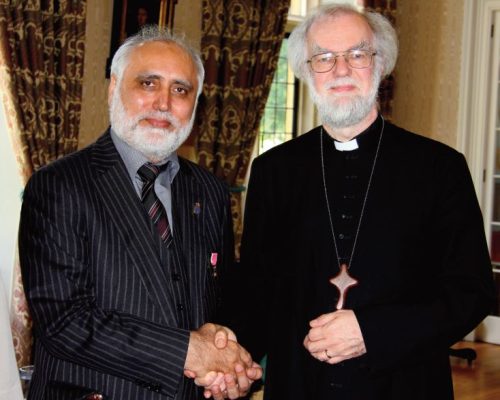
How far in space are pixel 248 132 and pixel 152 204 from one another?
3942 millimetres

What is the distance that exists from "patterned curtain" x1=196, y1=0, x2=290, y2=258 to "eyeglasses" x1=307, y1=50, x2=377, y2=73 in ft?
12.3

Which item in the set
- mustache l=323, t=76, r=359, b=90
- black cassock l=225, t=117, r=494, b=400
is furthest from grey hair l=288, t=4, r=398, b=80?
black cassock l=225, t=117, r=494, b=400

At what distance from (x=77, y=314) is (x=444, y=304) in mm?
1094

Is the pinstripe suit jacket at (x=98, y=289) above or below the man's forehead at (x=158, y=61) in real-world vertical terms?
below

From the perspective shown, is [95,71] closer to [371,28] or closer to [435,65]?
[435,65]

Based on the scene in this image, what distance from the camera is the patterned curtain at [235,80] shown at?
608 cm

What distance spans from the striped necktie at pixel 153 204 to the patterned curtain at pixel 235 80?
3.67m

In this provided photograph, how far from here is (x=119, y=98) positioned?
8.13ft

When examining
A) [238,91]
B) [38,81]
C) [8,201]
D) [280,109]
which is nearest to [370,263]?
[38,81]

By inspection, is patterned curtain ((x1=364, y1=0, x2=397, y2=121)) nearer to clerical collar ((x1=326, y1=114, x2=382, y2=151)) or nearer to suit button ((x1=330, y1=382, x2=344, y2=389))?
clerical collar ((x1=326, y1=114, x2=382, y2=151))

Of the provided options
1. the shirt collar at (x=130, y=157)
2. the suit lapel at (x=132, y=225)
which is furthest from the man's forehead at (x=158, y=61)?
the suit lapel at (x=132, y=225)

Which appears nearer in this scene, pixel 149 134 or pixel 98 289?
pixel 98 289

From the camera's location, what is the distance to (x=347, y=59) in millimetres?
2354

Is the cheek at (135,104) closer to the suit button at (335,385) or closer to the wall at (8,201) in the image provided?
the suit button at (335,385)
